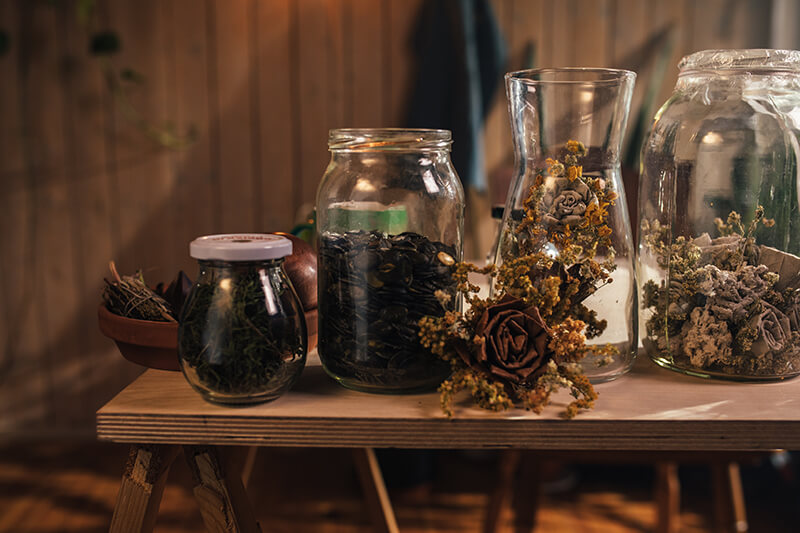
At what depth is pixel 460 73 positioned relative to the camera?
2.18m

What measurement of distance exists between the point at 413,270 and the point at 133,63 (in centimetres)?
200

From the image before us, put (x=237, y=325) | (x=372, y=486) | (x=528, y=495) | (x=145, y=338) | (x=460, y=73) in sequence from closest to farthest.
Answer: (x=237, y=325) < (x=145, y=338) < (x=372, y=486) < (x=528, y=495) < (x=460, y=73)

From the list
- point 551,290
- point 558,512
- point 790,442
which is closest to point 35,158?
point 558,512

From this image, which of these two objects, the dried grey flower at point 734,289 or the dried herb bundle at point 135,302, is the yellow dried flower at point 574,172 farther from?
the dried herb bundle at point 135,302

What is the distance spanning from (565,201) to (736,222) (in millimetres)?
173

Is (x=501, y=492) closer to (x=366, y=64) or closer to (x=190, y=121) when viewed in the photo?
(x=366, y=64)

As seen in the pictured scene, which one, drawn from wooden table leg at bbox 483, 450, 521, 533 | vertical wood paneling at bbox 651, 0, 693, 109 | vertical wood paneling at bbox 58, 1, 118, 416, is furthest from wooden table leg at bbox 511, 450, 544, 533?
vertical wood paneling at bbox 58, 1, 118, 416

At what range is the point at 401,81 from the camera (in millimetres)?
2318

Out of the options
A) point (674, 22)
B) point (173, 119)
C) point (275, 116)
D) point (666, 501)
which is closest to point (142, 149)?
point (173, 119)

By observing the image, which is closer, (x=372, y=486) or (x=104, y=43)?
(x=372, y=486)

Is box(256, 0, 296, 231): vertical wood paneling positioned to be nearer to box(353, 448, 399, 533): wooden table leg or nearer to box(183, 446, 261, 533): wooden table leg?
box(353, 448, 399, 533): wooden table leg

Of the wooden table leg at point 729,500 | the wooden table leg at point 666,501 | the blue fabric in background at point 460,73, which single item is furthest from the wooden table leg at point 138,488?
the blue fabric in background at point 460,73

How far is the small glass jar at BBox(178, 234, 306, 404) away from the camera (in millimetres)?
616

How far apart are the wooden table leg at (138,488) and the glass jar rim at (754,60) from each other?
662 millimetres
